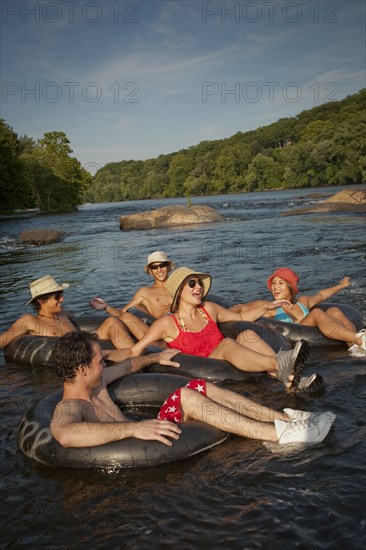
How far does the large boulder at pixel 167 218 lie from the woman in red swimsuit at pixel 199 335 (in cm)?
2226

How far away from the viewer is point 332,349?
6.31 m

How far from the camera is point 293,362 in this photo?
477 cm

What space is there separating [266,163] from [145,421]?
81.0m

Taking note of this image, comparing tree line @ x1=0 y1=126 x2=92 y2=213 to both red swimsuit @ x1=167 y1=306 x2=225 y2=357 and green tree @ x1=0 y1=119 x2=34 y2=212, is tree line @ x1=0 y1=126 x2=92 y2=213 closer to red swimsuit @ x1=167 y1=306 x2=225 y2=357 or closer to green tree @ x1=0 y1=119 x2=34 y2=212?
green tree @ x1=0 y1=119 x2=34 y2=212

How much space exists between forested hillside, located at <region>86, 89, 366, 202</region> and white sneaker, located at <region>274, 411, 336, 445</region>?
194 feet

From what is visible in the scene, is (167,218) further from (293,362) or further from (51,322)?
(293,362)

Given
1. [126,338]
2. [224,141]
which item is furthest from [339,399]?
[224,141]

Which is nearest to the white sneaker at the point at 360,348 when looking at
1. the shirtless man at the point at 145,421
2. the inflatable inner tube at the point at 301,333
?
the inflatable inner tube at the point at 301,333

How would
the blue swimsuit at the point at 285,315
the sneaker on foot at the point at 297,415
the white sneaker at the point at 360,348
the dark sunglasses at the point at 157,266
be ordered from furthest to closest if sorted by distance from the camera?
the dark sunglasses at the point at 157,266, the blue swimsuit at the point at 285,315, the white sneaker at the point at 360,348, the sneaker on foot at the point at 297,415

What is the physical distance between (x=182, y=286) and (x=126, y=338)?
1.48 m

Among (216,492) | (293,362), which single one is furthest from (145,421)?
(293,362)

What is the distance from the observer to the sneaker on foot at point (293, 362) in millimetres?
4730

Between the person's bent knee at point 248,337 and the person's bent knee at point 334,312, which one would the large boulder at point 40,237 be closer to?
the person's bent knee at point 334,312

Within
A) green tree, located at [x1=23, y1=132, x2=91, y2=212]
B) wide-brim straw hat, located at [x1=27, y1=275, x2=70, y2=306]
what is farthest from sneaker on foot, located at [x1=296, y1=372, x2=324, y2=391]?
green tree, located at [x1=23, y1=132, x2=91, y2=212]
